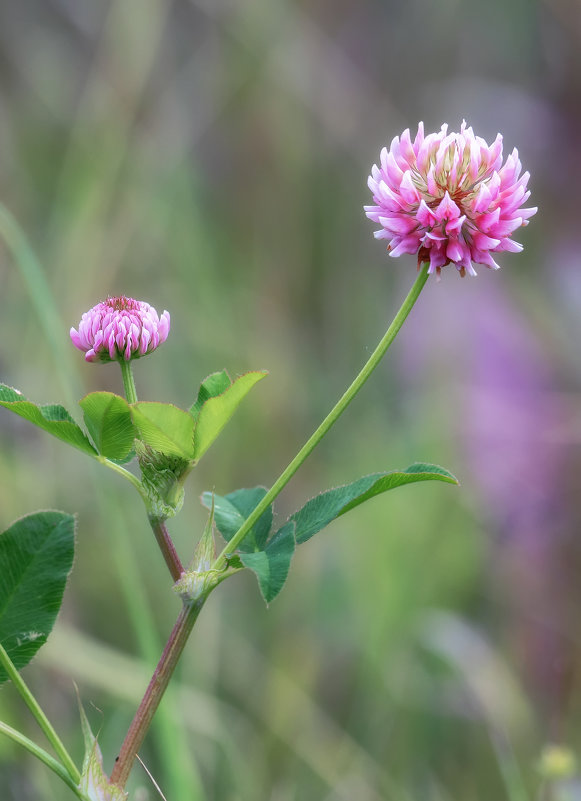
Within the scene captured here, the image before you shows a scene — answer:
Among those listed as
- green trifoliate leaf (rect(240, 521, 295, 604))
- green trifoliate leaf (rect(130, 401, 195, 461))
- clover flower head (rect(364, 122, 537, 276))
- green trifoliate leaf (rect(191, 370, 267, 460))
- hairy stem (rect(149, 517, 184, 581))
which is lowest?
hairy stem (rect(149, 517, 184, 581))

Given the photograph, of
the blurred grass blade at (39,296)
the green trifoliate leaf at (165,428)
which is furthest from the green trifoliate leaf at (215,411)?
the blurred grass blade at (39,296)

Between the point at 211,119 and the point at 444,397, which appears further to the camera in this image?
the point at 211,119

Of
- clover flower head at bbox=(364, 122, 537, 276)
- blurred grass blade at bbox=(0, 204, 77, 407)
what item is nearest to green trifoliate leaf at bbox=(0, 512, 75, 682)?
clover flower head at bbox=(364, 122, 537, 276)

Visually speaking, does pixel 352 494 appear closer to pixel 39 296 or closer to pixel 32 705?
pixel 32 705

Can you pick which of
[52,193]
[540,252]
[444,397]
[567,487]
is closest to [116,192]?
[52,193]

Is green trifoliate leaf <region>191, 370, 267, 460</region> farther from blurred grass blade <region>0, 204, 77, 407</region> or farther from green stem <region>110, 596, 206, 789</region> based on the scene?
blurred grass blade <region>0, 204, 77, 407</region>

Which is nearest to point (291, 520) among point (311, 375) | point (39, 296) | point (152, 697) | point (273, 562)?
point (273, 562)

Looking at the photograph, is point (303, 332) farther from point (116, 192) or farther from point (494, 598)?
point (494, 598)
